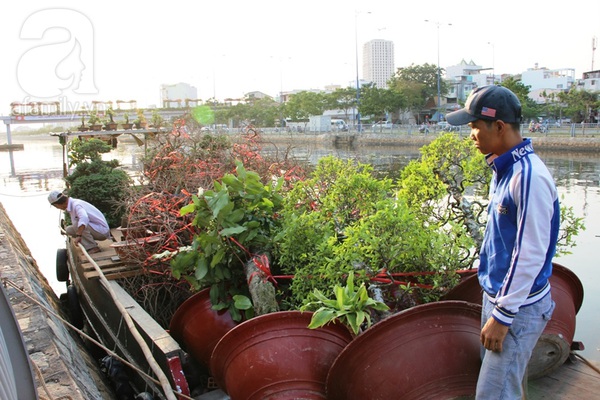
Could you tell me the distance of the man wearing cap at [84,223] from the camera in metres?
6.66

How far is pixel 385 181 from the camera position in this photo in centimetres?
413

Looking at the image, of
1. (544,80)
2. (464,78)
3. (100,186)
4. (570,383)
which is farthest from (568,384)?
(544,80)

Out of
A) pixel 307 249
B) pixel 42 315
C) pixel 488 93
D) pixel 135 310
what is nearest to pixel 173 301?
pixel 135 310

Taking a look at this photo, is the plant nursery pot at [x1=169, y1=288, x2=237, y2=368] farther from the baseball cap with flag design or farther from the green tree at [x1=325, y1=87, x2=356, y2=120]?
the green tree at [x1=325, y1=87, x2=356, y2=120]

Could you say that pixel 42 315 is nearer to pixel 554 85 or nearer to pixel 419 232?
pixel 419 232

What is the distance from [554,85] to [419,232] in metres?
103

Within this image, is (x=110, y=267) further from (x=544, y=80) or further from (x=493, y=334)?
(x=544, y=80)

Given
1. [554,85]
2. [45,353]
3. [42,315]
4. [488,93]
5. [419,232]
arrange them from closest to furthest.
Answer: [488,93], [419,232], [45,353], [42,315], [554,85]

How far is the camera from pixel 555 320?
3.15m

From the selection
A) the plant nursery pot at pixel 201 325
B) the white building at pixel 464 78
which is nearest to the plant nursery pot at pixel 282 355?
the plant nursery pot at pixel 201 325

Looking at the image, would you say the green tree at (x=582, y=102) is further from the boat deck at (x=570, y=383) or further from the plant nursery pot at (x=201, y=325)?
the plant nursery pot at (x=201, y=325)

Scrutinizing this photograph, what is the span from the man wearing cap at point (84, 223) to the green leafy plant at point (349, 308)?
4.54m

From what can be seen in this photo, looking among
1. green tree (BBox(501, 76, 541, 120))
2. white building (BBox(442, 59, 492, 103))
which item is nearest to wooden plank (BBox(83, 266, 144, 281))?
green tree (BBox(501, 76, 541, 120))

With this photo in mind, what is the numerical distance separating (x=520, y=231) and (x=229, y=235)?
224 cm
